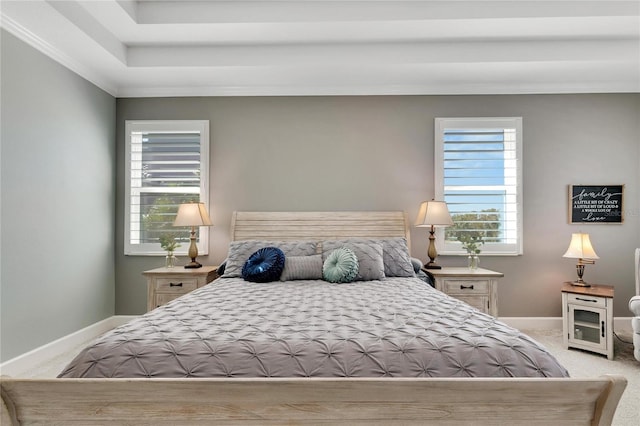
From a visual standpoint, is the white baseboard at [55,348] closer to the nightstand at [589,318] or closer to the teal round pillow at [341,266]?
the teal round pillow at [341,266]

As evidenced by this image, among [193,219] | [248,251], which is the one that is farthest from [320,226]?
[193,219]

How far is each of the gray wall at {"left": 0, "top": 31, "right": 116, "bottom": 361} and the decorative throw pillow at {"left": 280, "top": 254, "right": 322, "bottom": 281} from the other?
195cm

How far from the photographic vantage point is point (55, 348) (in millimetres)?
3248

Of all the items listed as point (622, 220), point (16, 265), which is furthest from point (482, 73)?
point (16, 265)

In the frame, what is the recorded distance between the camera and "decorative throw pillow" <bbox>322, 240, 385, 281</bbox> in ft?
10.4

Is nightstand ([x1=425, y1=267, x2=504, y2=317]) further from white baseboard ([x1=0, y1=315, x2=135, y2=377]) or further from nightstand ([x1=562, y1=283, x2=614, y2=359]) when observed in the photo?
white baseboard ([x1=0, y1=315, x2=135, y2=377])

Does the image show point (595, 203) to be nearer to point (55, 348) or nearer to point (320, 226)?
point (320, 226)

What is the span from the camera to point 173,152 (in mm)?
4203

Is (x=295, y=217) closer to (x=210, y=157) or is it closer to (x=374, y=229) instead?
(x=374, y=229)

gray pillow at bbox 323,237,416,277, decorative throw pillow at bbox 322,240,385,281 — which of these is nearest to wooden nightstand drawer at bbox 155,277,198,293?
decorative throw pillow at bbox 322,240,385,281

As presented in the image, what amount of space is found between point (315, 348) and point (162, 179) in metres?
3.28

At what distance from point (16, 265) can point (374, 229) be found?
3039 mm

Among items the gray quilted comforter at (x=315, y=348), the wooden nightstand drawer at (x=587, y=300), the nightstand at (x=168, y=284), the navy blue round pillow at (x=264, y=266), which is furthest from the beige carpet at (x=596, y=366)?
the navy blue round pillow at (x=264, y=266)

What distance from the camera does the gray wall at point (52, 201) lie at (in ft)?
9.25
